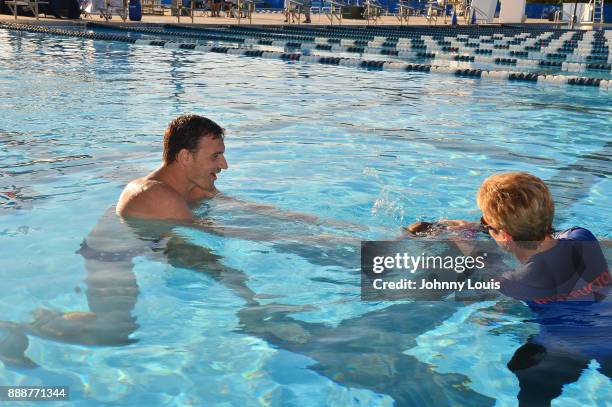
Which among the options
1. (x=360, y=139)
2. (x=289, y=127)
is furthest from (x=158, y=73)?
(x=360, y=139)

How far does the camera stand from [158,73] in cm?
1223

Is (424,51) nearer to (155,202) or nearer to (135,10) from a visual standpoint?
(135,10)

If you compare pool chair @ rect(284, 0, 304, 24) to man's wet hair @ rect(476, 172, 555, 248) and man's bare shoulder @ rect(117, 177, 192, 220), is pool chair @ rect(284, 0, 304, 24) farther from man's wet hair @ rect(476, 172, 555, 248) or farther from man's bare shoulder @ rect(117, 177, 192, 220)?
man's wet hair @ rect(476, 172, 555, 248)

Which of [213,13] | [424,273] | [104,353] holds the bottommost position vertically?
[104,353]

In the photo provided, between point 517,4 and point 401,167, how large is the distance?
3112 cm

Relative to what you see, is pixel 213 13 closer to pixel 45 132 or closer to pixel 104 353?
pixel 45 132

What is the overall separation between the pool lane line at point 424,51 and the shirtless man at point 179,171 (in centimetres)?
1283

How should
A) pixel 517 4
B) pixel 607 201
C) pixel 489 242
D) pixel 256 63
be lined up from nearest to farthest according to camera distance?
pixel 489 242 < pixel 607 201 < pixel 256 63 < pixel 517 4

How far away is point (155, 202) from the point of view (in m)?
3.66

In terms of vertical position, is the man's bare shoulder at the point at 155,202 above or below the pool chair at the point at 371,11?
below

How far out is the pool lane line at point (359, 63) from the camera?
12.3 metres

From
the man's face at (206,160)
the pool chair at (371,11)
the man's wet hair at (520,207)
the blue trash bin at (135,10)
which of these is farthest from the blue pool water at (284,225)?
the pool chair at (371,11)

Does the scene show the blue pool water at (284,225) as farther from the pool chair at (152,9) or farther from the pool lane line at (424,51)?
the pool chair at (152,9)

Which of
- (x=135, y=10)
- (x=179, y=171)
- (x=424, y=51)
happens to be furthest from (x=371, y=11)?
(x=179, y=171)
